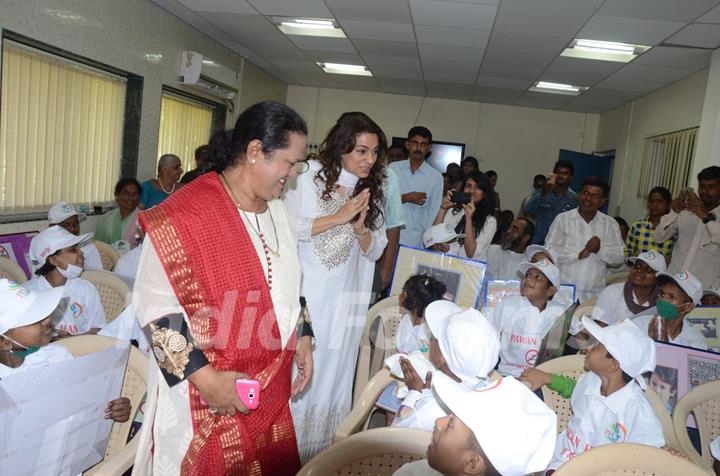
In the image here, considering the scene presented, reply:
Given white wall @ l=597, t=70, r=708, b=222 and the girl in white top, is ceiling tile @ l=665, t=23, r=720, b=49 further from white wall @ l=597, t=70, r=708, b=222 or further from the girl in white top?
the girl in white top

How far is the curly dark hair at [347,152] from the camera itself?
7.77 feet

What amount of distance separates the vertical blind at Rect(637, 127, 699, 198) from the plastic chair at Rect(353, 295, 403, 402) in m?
4.95

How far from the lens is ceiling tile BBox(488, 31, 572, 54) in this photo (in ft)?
19.0

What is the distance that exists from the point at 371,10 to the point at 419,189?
6.41 ft

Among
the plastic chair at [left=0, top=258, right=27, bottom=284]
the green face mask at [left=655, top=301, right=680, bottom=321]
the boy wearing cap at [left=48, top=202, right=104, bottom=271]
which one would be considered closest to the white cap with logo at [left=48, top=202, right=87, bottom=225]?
the boy wearing cap at [left=48, top=202, right=104, bottom=271]

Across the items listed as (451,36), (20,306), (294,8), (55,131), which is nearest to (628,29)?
(451,36)

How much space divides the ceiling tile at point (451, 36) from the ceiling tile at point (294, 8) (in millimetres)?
984

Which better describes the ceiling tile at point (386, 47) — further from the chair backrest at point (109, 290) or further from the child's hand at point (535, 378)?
the child's hand at point (535, 378)

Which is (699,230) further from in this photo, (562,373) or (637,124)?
(637,124)

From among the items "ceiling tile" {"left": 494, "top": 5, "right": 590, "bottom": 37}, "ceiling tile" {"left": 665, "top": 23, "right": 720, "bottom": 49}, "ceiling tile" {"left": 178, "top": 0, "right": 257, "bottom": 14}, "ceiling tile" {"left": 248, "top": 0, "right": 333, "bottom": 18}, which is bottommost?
"ceiling tile" {"left": 178, "top": 0, "right": 257, "bottom": 14}

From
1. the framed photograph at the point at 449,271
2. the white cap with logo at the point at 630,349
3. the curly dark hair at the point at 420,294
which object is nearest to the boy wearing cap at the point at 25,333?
the curly dark hair at the point at 420,294

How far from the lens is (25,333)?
185 centimetres

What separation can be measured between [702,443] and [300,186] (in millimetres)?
1919

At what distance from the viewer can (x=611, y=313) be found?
3439 mm
